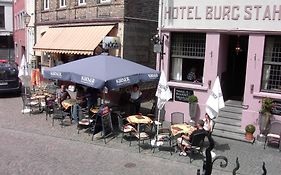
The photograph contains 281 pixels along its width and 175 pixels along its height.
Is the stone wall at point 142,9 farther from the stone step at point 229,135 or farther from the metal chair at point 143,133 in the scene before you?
the stone step at point 229,135

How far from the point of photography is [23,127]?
12.9 meters

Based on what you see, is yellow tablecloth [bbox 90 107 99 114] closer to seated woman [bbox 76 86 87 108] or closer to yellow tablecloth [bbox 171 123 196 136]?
seated woman [bbox 76 86 87 108]

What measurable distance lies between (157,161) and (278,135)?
163 inches

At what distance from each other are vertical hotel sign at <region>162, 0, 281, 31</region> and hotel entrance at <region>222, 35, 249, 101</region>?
1204mm

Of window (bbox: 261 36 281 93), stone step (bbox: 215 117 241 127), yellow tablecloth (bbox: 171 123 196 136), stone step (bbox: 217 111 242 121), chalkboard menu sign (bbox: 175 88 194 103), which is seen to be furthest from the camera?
chalkboard menu sign (bbox: 175 88 194 103)

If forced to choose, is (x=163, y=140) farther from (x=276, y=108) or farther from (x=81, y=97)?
(x=81, y=97)

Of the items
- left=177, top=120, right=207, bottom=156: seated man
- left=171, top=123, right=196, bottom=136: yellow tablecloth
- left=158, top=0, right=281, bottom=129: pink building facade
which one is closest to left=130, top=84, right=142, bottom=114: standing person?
left=158, top=0, right=281, bottom=129: pink building facade

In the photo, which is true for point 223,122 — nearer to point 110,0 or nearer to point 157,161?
point 157,161

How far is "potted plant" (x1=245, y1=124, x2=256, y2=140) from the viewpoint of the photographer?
11320 millimetres

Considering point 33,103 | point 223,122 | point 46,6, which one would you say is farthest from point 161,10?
point 46,6

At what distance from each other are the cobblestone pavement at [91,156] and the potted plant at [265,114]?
523 millimetres

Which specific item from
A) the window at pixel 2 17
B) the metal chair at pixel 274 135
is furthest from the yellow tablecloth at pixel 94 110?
the window at pixel 2 17

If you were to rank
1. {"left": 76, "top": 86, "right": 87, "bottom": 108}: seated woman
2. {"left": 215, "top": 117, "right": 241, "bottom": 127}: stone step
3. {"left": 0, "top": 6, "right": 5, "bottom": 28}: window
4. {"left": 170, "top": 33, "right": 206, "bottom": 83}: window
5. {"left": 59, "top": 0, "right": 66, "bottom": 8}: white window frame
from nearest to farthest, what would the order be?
{"left": 215, "top": 117, "right": 241, "bottom": 127}: stone step → {"left": 170, "top": 33, "right": 206, "bottom": 83}: window → {"left": 76, "top": 86, "right": 87, "bottom": 108}: seated woman → {"left": 59, "top": 0, "right": 66, "bottom": 8}: white window frame → {"left": 0, "top": 6, "right": 5, "bottom": 28}: window

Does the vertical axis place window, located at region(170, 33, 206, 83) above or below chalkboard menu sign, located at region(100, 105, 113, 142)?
above
